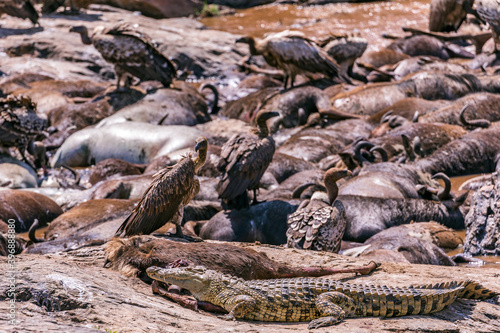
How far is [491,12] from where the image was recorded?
20734 millimetres

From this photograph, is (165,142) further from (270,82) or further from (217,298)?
(217,298)

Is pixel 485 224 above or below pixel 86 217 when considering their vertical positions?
above

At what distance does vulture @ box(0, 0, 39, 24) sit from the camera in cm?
2597

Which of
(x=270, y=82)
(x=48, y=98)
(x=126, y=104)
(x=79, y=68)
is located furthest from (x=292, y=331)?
(x=79, y=68)

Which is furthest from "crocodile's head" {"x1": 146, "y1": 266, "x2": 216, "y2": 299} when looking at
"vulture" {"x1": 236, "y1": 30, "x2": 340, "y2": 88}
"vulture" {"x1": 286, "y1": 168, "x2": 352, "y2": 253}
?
"vulture" {"x1": 236, "y1": 30, "x2": 340, "y2": 88}

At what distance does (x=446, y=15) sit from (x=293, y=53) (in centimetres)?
1087

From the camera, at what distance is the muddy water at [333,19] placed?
29.4m

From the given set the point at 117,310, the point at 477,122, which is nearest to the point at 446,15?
the point at 477,122

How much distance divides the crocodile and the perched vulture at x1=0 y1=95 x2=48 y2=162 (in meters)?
9.69

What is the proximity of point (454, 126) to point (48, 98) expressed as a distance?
10.3 m

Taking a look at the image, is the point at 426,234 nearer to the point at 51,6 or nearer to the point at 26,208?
the point at 26,208

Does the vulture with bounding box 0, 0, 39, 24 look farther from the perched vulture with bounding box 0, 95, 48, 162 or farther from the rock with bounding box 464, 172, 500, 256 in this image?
the rock with bounding box 464, 172, 500, 256

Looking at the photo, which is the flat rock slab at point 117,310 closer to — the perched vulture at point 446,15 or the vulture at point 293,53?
the vulture at point 293,53

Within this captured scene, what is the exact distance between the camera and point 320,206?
27.5 feet
